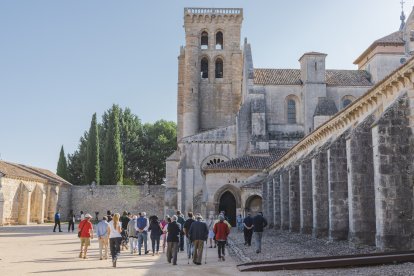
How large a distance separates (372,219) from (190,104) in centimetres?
3497

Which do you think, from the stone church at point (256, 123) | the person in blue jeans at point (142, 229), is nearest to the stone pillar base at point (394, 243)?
the person in blue jeans at point (142, 229)

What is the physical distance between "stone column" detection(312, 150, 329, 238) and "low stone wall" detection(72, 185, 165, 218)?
1336 inches

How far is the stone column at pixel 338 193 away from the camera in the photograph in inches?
744

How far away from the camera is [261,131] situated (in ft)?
137

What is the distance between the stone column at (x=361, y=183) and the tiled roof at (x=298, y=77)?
27373mm

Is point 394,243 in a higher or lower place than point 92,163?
lower

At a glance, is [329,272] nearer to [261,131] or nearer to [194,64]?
[261,131]

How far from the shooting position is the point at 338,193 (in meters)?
18.9

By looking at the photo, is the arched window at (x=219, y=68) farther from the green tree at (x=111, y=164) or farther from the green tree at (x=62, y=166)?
the green tree at (x=62, y=166)

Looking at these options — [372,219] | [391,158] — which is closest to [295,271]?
[391,158]

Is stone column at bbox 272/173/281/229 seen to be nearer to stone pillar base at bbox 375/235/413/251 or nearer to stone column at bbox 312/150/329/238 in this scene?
stone column at bbox 312/150/329/238

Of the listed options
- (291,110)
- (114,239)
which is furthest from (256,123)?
(114,239)

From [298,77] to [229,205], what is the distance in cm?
1429

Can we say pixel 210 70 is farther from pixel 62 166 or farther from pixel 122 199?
pixel 62 166
